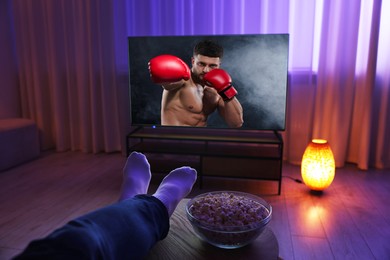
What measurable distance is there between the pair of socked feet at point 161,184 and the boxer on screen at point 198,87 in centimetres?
104

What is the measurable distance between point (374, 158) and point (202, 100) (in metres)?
1.59

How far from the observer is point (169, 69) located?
7.05 feet

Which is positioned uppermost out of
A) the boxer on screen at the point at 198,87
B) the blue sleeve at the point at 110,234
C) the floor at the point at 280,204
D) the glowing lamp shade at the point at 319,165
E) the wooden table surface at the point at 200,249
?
the boxer on screen at the point at 198,87

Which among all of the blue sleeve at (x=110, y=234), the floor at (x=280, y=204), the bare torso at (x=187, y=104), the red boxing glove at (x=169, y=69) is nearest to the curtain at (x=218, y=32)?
the floor at (x=280, y=204)

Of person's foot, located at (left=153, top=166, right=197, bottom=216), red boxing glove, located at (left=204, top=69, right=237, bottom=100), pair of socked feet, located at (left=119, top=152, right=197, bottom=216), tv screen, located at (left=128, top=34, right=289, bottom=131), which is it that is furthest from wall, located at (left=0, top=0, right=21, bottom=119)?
person's foot, located at (left=153, top=166, right=197, bottom=216)

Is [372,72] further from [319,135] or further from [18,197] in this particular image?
[18,197]

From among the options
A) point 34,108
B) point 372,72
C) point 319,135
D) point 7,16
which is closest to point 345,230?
point 319,135

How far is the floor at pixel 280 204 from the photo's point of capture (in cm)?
143

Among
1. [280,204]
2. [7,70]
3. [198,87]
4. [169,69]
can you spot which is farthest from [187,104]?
[7,70]

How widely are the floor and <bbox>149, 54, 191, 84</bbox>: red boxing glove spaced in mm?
762

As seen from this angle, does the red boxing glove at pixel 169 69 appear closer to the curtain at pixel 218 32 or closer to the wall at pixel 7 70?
the curtain at pixel 218 32

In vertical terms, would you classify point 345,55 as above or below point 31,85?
above

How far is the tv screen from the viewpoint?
2.11m

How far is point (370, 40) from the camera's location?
92.8 inches
